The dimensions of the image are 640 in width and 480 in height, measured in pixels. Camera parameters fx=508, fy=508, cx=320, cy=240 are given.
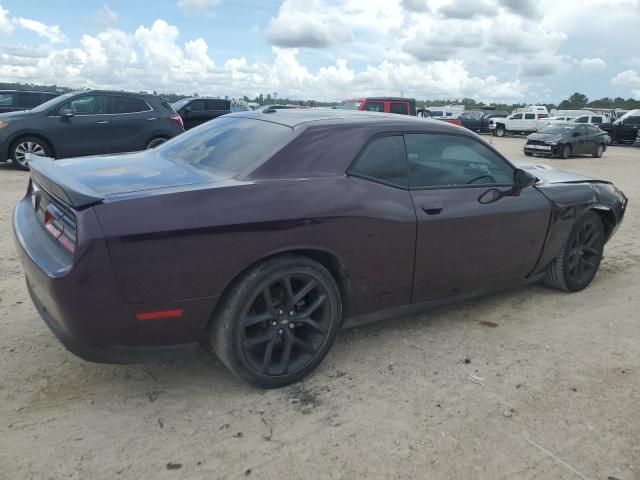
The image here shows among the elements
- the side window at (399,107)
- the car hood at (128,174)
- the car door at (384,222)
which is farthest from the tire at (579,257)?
the side window at (399,107)

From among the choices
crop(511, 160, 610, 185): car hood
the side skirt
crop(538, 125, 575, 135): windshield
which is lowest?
the side skirt

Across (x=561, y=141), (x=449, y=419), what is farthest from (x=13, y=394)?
(x=561, y=141)

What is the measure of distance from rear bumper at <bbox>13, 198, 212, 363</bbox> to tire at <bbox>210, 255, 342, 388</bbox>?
0.52ft

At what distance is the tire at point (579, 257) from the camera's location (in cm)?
425

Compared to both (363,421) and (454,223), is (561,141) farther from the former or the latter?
(363,421)

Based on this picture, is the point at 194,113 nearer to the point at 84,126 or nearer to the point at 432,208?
the point at 84,126

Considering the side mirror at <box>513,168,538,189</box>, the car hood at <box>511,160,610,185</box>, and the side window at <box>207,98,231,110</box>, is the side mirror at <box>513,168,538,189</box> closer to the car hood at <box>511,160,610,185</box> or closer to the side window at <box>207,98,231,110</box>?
the car hood at <box>511,160,610,185</box>

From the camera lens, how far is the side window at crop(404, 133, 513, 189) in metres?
3.29

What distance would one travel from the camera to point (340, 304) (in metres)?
A: 2.95

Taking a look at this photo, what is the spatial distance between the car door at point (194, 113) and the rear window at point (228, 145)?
12.7 m

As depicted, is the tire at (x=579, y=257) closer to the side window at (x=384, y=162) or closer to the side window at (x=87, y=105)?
the side window at (x=384, y=162)

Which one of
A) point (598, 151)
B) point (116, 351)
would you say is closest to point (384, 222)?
point (116, 351)

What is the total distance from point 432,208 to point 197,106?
47.4 ft

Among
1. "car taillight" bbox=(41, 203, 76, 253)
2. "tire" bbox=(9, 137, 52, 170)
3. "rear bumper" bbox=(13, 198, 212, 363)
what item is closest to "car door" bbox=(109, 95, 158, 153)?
"tire" bbox=(9, 137, 52, 170)
